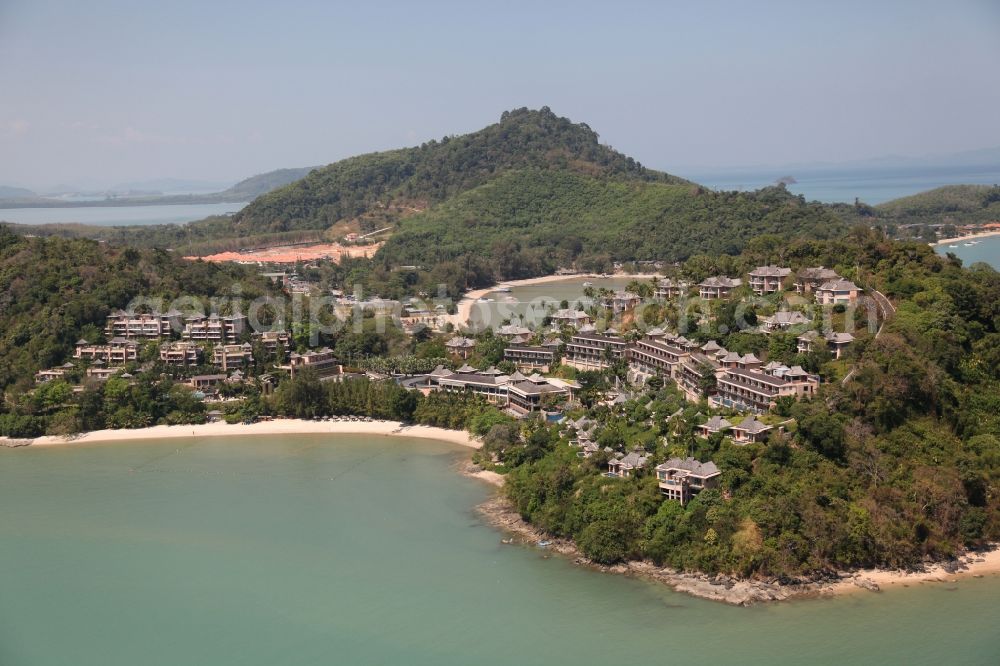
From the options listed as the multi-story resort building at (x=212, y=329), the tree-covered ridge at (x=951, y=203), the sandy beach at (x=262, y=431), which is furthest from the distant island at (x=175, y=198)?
the sandy beach at (x=262, y=431)

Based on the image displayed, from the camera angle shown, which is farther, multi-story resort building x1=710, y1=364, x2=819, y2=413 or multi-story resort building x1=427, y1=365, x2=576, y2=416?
multi-story resort building x1=427, y1=365, x2=576, y2=416

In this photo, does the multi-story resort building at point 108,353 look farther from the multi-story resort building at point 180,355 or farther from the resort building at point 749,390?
the resort building at point 749,390

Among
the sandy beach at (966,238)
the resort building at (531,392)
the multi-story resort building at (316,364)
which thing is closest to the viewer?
the resort building at (531,392)

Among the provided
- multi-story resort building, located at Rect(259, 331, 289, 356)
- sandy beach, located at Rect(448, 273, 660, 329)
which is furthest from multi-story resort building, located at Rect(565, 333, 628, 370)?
multi-story resort building, located at Rect(259, 331, 289, 356)

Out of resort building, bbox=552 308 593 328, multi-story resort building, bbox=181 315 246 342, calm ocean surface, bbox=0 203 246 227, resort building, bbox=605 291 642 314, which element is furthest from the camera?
calm ocean surface, bbox=0 203 246 227

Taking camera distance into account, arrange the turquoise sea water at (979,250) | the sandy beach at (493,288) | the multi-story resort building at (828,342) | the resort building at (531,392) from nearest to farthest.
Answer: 1. the multi-story resort building at (828,342)
2. the resort building at (531,392)
3. the sandy beach at (493,288)
4. the turquoise sea water at (979,250)

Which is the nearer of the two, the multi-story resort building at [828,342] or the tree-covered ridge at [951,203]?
the multi-story resort building at [828,342]

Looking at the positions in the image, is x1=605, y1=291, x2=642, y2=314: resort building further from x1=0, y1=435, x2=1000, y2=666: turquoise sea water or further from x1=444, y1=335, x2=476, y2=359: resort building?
x1=0, y1=435, x2=1000, y2=666: turquoise sea water
